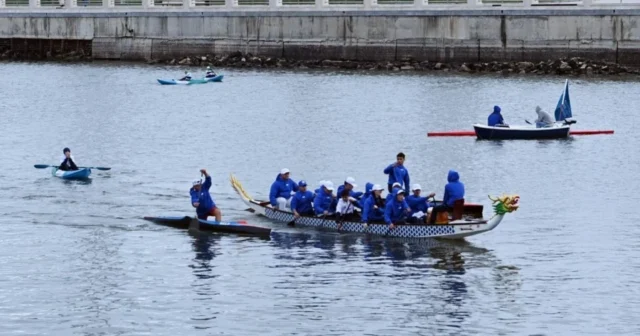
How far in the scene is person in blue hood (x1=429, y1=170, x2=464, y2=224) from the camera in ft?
132

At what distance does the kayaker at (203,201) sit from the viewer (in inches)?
1636

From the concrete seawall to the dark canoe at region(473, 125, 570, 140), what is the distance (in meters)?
22.9

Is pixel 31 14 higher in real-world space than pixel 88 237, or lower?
higher

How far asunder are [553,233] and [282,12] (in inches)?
2179

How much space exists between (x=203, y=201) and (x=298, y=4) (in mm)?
55478

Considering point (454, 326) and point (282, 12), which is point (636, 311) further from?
point (282, 12)

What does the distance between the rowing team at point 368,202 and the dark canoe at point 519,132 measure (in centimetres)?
2107

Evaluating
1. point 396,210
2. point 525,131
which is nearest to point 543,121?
point 525,131

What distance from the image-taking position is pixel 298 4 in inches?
3782

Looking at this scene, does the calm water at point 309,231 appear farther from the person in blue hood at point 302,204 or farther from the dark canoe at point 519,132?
the person in blue hood at point 302,204

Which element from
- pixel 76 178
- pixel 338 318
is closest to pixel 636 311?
pixel 338 318

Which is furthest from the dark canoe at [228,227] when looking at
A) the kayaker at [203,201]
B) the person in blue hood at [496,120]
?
the person in blue hood at [496,120]

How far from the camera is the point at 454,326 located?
32281mm

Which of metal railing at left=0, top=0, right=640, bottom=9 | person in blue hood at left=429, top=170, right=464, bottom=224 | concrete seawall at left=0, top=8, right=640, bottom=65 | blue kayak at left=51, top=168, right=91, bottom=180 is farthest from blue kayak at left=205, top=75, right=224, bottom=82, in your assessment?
person in blue hood at left=429, top=170, right=464, bottom=224
